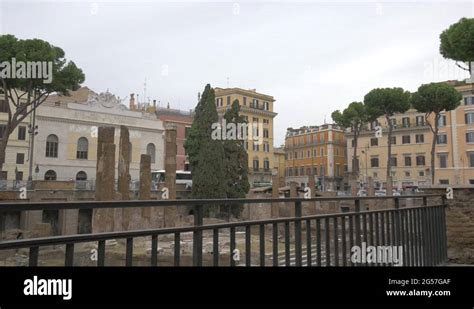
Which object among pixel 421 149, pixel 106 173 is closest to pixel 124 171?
pixel 106 173

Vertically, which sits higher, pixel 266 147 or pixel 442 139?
pixel 266 147

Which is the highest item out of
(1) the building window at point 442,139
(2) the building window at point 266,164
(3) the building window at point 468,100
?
(3) the building window at point 468,100

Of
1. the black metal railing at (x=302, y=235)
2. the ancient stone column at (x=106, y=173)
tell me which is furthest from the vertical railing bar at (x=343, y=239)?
the ancient stone column at (x=106, y=173)

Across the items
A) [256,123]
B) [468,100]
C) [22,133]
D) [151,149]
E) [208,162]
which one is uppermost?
[468,100]

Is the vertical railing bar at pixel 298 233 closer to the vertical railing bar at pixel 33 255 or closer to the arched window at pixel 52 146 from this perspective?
the vertical railing bar at pixel 33 255

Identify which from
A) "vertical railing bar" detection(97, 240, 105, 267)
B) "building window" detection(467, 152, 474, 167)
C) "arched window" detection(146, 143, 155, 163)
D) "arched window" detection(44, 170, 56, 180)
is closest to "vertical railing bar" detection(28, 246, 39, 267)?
"vertical railing bar" detection(97, 240, 105, 267)

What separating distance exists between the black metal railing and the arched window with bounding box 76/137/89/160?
1423 inches

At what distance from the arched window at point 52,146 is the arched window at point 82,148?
2045 millimetres

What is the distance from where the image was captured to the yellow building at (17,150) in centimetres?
3594

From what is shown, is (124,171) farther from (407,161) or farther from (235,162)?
(407,161)

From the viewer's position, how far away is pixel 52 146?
36.4m

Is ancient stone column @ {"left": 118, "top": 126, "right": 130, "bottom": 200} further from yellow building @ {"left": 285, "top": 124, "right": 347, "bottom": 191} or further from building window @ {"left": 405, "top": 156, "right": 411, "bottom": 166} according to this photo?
yellow building @ {"left": 285, "top": 124, "right": 347, "bottom": 191}

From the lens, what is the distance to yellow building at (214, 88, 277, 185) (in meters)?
55.4

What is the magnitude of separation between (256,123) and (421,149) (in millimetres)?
→ 21538
